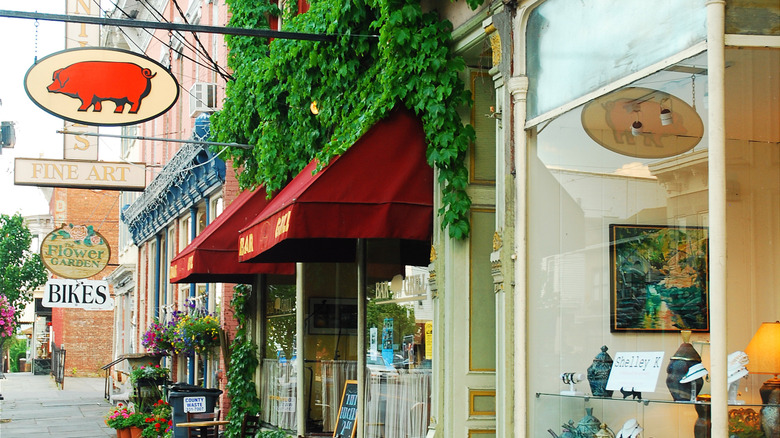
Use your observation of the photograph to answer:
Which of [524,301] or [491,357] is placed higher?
[524,301]

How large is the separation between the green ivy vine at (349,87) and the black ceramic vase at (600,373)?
6.07ft

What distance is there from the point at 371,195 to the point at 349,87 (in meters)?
1.71

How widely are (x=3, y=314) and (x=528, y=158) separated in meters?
19.7

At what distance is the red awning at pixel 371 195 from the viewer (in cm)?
838

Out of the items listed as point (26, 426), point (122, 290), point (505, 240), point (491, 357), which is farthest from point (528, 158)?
point (122, 290)

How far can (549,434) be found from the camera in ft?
22.5

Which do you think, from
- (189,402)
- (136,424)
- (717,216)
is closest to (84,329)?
(136,424)

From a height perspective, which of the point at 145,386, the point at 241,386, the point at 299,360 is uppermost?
the point at 299,360

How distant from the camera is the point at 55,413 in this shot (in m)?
25.2

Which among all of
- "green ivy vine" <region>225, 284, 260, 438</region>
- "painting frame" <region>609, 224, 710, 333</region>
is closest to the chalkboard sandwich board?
"green ivy vine" <region>225, 284, 260, 438</region>

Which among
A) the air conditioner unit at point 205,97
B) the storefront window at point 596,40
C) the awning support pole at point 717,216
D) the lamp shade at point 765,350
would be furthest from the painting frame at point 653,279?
the air conditioner unit at point 205,97

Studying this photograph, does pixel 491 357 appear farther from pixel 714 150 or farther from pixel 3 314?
pixel 3 314

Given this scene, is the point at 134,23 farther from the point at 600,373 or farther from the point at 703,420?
the point at 703,420

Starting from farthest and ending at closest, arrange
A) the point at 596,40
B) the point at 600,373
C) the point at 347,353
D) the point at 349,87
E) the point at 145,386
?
1. the point at 145,386
2. the point at 347,353
3. the point at 349,87
4. the point at 600,373
5. the point at 596,40
